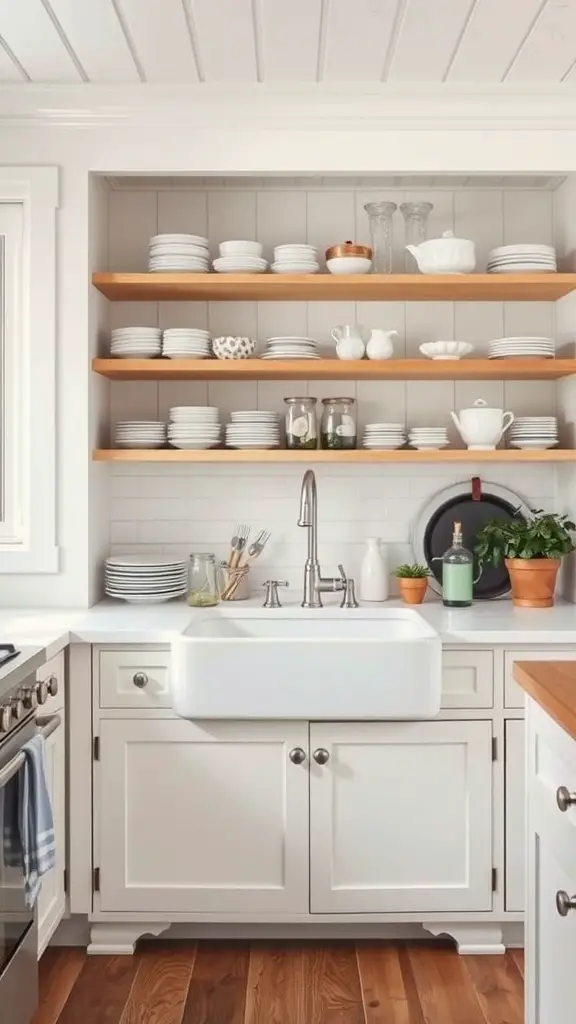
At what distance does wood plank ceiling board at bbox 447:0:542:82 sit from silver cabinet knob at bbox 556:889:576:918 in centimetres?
209

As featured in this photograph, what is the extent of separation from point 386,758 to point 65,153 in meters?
2.07

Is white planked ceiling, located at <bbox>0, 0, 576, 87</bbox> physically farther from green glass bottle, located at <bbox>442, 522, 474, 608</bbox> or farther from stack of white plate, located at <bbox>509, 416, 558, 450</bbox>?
green glass bottle, located at <bbox>442, 522, 474, 608</bbox>

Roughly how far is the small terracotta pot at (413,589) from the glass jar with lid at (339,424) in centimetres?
49

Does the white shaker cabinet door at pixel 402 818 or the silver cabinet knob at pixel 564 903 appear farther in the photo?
the white shaker cabinet door at pixel 402 818

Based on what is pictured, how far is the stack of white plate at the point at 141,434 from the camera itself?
3322 millimetres

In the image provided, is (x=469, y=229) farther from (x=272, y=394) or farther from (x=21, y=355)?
(x=21, y=355)

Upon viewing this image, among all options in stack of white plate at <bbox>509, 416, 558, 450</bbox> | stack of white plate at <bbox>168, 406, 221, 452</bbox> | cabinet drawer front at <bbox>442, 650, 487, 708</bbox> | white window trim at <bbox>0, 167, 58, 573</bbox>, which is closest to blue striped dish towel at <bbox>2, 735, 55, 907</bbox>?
white window trim at <bbox>0, 167, 58, 573</bbox>

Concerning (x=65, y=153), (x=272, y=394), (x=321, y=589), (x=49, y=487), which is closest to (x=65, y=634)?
(x=49, y=487)

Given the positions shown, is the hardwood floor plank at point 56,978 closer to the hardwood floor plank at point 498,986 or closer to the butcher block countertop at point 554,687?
the hardwood floor plank at point 498,986

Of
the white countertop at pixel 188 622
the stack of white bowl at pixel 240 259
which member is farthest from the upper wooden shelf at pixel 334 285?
the white countertop at pixel 188 622

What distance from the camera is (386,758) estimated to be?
9.11ft

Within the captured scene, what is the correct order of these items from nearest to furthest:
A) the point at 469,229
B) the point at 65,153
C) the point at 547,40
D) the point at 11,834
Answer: the point at 11,834, the point at 547,40, the point at 65,153, the point at 469,229

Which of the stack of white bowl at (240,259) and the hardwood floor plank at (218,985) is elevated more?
the stack of white bowl at (240,259)

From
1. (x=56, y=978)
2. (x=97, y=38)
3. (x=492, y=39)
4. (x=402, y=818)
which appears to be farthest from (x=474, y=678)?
(x=97, y=38)
